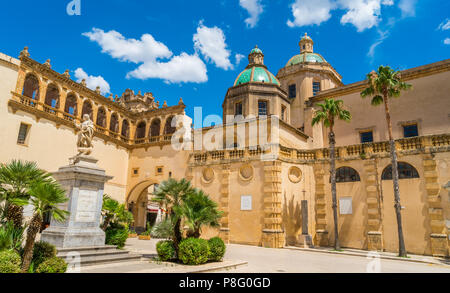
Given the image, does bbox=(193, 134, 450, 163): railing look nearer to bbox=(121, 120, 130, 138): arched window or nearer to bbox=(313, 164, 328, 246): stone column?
bbox=(313, 164, 328, 246): stone column

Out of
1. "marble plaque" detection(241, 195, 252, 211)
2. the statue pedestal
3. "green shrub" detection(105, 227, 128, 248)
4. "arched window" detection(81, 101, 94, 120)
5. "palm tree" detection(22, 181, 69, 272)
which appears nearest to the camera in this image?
"palm tree" detection(22, 181, 69, 272)

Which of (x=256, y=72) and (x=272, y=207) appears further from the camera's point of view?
(x=256, y=72)

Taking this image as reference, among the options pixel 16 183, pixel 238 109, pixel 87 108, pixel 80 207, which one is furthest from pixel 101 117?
pixel 16 183

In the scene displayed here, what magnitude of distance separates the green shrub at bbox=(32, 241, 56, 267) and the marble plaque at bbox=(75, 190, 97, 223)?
260cm

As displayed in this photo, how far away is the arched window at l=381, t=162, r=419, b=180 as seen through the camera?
68.9 ft

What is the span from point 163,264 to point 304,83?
3004cm

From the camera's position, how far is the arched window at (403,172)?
21.0m

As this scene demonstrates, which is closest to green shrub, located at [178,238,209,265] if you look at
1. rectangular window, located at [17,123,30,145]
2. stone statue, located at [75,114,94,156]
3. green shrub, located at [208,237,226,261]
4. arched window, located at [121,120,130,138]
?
green shrub, located at [208,237,226,261]

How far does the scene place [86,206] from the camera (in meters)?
13.2

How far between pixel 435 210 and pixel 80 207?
2025 centimetres

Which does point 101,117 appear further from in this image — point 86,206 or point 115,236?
point 86,206

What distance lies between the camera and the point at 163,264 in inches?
503

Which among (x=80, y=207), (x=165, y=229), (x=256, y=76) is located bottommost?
(x=165, y=229)

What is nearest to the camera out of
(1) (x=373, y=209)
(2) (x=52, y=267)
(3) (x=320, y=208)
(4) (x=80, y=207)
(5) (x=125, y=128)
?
(2) (x=52, y=267)
